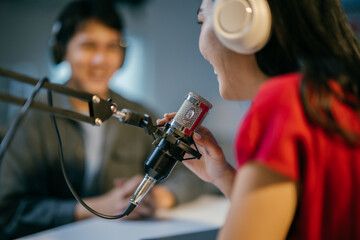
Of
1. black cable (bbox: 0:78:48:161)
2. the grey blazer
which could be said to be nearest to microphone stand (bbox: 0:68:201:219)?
black cable (bbox: 0:78:48:161)

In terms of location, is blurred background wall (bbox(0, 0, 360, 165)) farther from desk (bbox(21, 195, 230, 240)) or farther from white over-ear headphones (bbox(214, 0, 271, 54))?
white over-ear headphones (bbox(214, 0, 271, 54))

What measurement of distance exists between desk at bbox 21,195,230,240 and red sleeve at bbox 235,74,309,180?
467mm

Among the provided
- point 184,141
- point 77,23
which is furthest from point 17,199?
point 184,141

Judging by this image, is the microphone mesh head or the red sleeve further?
the microphone mesh head

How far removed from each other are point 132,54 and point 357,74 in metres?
2.63

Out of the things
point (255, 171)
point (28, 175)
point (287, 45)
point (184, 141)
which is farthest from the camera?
point (28, 175)

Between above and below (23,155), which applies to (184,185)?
below

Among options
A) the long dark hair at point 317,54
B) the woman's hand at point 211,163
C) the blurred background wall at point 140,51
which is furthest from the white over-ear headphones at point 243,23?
the blurred background wall at point 140,51

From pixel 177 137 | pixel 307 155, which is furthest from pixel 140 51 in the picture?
pixel 307 155

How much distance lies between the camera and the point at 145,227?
1001mm

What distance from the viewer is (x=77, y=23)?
1498mm

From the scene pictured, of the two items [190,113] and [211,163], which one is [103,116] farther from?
[211,163]

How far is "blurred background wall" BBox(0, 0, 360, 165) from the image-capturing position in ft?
7.34

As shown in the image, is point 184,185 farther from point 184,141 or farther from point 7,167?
point 184,141
